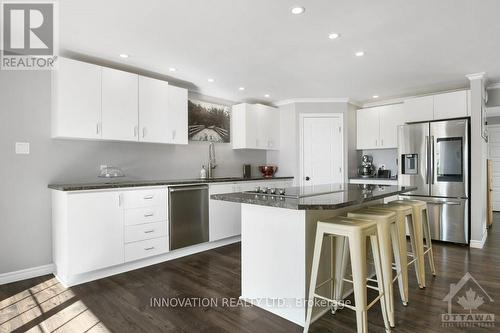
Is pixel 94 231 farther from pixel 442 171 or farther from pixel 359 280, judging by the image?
pixel 442 171

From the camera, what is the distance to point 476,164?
392 cm

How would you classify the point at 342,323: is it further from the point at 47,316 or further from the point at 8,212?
the point at 8,212

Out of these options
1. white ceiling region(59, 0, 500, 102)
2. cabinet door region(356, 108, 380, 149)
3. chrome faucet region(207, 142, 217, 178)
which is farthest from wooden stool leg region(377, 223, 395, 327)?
cabinet door region(356, 108, 380, 149)

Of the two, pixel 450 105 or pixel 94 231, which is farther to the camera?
pixel 450 105

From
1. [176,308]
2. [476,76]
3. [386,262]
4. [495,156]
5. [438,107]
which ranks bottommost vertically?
[176,308]

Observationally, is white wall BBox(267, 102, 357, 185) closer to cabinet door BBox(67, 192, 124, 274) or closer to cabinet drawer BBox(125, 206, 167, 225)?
cabinet drawer BBox(125, 206, 167, 225)

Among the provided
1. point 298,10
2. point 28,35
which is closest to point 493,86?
point 298,10

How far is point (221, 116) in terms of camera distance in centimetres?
486

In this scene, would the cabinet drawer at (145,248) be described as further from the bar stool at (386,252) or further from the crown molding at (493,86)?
the crown molding at (493,86)

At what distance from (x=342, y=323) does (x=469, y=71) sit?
354 centimetres

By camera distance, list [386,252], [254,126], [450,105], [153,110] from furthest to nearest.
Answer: [254,126]
[450,105]
[153,110]
[386,252]

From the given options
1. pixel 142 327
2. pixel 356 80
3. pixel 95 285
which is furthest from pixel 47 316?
pixel 356 80

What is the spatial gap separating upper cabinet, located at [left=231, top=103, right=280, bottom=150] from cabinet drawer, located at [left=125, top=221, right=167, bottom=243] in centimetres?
205

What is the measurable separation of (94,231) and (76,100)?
1.35 meters
